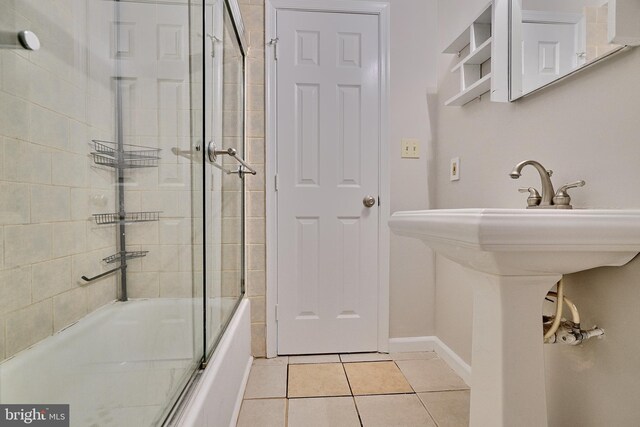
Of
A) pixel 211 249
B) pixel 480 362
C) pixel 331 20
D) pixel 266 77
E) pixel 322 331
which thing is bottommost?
pixel 322 331

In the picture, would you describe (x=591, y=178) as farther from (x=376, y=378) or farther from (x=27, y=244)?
(x=27, y=244)

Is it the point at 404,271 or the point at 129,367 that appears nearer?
the point at 129,367

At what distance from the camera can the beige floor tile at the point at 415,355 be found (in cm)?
187

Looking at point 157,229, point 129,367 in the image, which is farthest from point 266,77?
point 129,367

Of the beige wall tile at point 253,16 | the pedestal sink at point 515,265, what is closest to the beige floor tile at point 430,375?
the pedestal sink at point 515,265

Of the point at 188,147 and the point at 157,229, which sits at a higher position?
the point at 188,147

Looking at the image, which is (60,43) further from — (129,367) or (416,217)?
(416,217)

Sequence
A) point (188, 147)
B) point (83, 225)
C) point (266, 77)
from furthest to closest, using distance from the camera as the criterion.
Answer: point (266, 77) < point (188, 147) < point (83, 225)

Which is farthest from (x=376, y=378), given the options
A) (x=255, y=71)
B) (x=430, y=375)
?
(x=255, y=71)

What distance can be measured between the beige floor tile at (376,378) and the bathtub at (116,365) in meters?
0.83

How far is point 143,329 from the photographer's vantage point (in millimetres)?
840

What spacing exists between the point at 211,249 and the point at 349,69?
1.30 meters

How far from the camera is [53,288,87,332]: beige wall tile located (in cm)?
88

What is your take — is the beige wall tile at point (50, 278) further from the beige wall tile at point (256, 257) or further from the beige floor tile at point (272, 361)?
the beige floor tile at point (272, 361)
